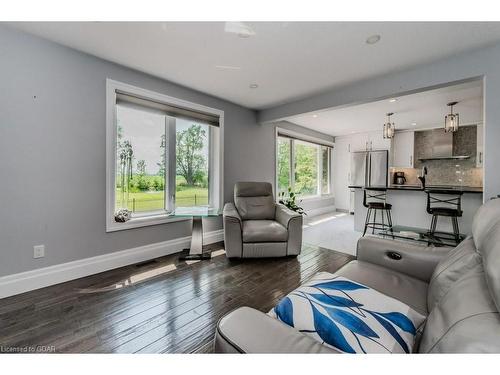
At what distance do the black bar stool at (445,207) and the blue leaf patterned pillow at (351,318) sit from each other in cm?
324

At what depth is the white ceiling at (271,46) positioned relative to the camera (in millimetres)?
1831

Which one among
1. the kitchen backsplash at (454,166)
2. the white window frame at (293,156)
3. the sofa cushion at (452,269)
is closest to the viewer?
the sofa cushion at (452,269)

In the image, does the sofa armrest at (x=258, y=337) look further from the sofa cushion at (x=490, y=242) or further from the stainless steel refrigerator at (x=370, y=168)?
the stainless steel refrigerator at (x=370, y=168)

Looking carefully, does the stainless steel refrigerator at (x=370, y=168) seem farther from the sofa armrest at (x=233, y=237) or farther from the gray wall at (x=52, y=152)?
the gray wall at (x=52, y=152)

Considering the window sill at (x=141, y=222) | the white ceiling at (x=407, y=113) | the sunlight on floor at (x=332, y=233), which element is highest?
the white ceiling at (x=407, y=113)

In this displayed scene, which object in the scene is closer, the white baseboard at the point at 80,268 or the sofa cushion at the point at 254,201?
the white baseboard at the point at 80,268

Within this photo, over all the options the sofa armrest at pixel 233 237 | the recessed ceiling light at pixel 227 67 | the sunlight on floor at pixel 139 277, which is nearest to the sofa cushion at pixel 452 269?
the sofa armrest at pixel 233 237

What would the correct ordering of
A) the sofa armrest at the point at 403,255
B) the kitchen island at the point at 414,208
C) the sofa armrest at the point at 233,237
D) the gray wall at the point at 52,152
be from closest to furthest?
the sofa armrest at the point at 403,255, the gray wall at the point at 52,152, the sofa armrest at the point at 233,237, the kitchen island at the point at 414,208

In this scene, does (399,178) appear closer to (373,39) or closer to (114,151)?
(373,39)

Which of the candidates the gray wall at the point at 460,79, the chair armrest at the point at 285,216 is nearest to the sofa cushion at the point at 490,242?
the gray wall at the point at 460,79

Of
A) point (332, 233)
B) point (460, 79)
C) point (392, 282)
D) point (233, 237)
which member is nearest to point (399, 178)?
point (332, 233)

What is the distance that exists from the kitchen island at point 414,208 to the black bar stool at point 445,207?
4.5 inches

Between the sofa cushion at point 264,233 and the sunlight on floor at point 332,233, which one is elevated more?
the sofa cushion at point 264,233

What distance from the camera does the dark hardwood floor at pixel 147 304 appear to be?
138cm
